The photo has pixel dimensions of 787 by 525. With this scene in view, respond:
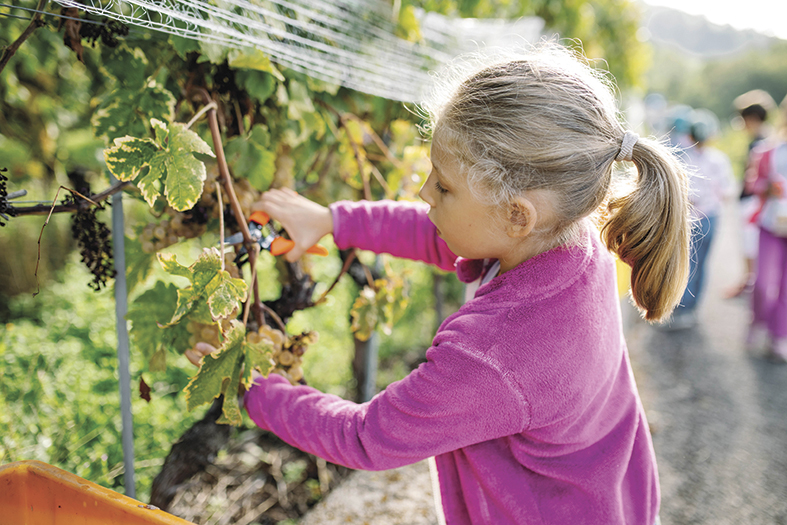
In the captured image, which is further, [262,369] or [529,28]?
[529,28]

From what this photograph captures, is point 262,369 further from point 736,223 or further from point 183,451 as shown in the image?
point 736,223

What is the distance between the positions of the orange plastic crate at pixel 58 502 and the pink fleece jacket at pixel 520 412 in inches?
12.2

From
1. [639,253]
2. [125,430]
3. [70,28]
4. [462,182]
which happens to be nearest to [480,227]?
[462,182]

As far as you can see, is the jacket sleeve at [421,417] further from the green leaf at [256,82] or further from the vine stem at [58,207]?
the green leaf at [256,82]

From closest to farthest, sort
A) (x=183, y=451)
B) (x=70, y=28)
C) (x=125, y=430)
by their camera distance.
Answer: (x=70, y=28), (x=125, y=430), (x=183, y=451)

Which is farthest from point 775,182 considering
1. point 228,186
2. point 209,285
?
point 209,285

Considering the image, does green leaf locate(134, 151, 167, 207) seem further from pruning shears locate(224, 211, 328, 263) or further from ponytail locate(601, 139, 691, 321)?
ponytail locate(601, 139, 691, 321)

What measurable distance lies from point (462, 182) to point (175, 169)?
0.56 meters

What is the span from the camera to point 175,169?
1.03 metres

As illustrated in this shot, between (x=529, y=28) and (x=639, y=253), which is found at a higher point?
(x=529, y=28)

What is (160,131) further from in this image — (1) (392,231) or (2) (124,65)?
(1) (392,231)

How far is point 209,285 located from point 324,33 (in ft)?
2.76

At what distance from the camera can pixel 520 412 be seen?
39.8 inches

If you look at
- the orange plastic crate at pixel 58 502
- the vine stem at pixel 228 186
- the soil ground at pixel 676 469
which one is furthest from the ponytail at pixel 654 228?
the soil ground at pixel 676 469
